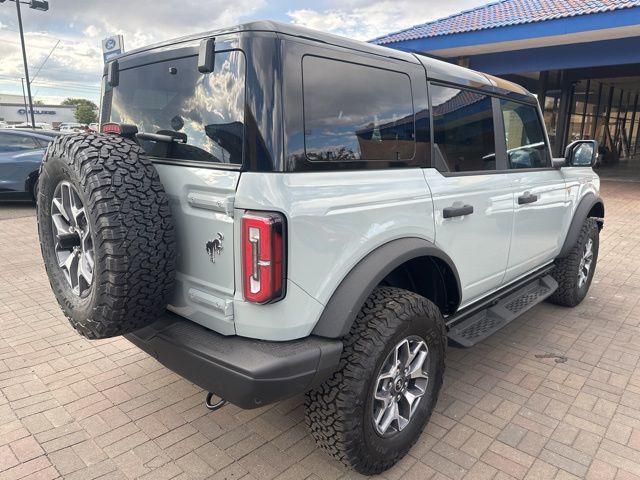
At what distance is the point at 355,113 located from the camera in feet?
7.25

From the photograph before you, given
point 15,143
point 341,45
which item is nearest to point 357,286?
point 341,45

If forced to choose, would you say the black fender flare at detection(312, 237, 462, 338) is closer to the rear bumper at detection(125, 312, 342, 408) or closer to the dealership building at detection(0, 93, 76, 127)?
the rear bumper at detection(125, 312, 342, 408)

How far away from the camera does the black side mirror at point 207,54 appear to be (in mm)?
2006

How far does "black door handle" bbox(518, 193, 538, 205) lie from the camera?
3.28 meters

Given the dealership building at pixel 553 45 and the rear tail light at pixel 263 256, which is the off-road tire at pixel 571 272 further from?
the dealership building at pixel 553 45

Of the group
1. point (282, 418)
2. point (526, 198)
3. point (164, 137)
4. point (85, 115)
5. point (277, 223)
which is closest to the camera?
point (277, 223)

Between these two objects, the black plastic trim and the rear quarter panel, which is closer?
the rear quarter panel

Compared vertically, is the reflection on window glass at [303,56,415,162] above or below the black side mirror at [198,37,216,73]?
below

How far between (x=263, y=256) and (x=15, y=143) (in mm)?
9582

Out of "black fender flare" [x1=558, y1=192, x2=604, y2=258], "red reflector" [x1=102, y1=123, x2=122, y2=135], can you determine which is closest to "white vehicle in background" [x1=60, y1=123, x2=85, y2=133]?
"red reflector" [x1=102, y1=123, x2=122, y2=135]

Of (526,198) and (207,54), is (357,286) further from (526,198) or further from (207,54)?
(526,198)

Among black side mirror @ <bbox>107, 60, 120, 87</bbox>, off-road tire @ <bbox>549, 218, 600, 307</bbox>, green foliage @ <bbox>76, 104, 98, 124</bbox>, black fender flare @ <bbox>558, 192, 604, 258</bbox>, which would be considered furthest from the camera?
green foliage @ <bbox>76, 104, 98, 124</bbox>

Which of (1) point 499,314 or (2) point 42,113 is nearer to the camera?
(1) point 499,314

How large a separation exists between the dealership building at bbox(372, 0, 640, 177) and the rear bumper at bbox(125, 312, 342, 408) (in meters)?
12.0
